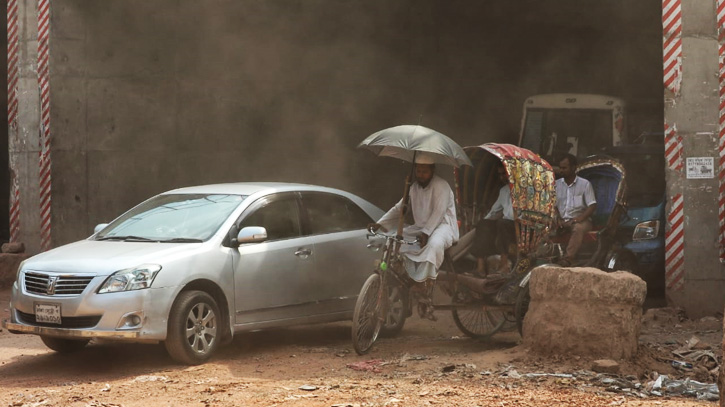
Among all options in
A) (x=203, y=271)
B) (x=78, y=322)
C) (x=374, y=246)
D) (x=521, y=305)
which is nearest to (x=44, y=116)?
(x=374, y=246)

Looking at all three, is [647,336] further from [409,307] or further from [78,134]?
[78,134]

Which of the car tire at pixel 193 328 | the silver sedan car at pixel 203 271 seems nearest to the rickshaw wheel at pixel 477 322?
the silver sedan car at pixel 203 271

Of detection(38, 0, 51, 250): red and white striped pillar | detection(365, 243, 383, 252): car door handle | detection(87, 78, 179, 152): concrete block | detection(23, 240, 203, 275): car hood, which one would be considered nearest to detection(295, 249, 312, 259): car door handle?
detection(365, 243, 383, 252): car door handle

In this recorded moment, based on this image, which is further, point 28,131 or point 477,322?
point 28,131

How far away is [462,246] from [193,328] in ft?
10.3

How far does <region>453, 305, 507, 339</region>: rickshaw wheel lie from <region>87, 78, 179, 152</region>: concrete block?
687cm

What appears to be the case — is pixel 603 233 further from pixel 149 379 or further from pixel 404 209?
pixel 149 379

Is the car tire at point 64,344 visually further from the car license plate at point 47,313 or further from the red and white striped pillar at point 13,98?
the red and white striped pillar at point 13,98

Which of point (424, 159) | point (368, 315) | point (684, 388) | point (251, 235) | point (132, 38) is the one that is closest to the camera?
point (684, 388)

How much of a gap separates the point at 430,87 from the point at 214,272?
37.7 ft

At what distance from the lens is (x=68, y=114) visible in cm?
1508

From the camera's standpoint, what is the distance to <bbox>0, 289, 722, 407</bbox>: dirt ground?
7438mm

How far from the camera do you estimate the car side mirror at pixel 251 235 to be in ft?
30.5

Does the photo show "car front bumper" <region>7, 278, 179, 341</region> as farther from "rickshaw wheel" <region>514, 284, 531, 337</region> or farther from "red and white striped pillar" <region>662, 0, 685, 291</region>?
"red and white striped pillar" <region>662, 0, 685, 291</region>
